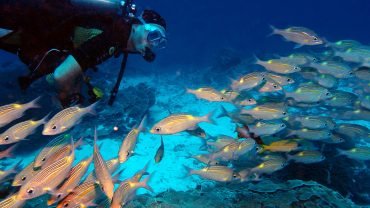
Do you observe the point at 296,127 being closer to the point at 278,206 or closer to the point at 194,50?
the point at 278,206

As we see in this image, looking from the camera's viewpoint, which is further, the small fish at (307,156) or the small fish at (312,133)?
the small fish at (312,133)

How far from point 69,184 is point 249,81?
3894 millimetres

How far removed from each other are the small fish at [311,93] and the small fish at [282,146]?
3.31 ft

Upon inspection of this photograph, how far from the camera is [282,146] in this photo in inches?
230

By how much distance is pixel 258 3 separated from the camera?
90.3m

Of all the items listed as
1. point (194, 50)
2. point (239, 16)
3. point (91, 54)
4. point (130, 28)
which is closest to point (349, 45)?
point (130, 28)

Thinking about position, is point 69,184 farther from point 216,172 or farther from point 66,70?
point 216,172

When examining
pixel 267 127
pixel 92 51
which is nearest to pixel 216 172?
pixel 267 127

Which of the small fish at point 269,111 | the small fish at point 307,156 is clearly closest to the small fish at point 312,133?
the small fish at point 307,156

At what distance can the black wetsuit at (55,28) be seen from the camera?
3.36 meters

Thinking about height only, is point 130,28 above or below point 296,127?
above

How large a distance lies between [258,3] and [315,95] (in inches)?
3573

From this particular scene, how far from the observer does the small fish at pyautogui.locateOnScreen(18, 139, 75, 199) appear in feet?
10.4

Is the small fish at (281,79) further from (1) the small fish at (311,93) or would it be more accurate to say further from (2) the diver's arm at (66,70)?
(2) the diver's arm at (66,70)
